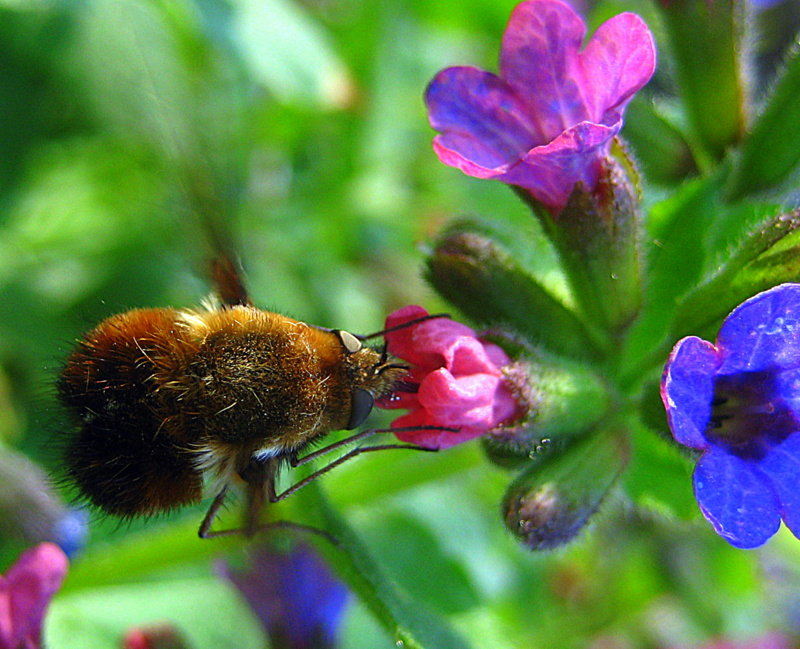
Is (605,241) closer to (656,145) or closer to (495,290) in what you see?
(495,290)

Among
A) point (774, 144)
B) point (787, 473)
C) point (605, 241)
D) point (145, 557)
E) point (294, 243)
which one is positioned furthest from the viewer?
point (294, 243)

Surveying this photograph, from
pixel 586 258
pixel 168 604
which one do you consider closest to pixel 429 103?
pixel 586 258

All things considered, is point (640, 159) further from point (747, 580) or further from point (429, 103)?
point (747, 580)

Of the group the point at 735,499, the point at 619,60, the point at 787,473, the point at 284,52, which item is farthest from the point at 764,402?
the point at 284,52

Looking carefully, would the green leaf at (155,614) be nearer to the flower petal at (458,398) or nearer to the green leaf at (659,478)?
the green leaf at (659,478)

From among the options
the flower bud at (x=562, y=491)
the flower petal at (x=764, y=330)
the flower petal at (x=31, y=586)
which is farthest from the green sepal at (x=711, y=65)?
the flower petal at (x=31, y=586)

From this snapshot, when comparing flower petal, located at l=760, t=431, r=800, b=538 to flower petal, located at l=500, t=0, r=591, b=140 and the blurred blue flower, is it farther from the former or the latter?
the blurred blue flower
